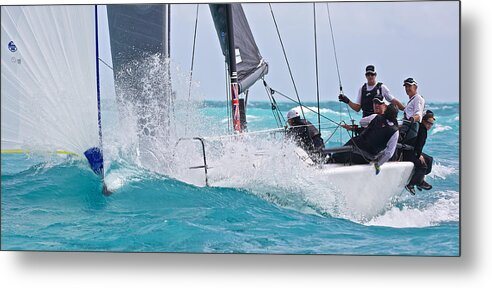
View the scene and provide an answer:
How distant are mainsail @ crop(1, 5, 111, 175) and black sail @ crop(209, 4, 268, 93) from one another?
0.58m

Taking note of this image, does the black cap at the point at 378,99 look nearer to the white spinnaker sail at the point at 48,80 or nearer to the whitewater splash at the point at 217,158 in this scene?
the whitewater splash at the point at 217,158

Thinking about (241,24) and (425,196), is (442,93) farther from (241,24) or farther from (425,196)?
(241,24)

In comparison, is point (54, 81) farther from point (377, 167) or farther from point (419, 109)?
point (419, 109)

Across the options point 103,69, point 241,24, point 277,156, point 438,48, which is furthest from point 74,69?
point 438,48

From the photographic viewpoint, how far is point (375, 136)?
340 centimetres

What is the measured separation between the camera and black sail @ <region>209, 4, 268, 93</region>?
3344 millimetres

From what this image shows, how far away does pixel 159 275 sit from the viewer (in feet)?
11.1

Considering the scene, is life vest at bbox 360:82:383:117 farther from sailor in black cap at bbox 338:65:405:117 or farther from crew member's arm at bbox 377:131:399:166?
crew member's arm at bbox 377:131:399:166

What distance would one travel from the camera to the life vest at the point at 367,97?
3.32 metres

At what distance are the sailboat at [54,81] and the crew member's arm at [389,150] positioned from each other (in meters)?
1.29

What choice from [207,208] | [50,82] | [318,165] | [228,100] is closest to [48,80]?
[50,82]

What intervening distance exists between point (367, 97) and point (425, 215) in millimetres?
588

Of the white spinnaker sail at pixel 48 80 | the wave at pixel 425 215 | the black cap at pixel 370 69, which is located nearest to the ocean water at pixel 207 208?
the wave at pixel 425 215

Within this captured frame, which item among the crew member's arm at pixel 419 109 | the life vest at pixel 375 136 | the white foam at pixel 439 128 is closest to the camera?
the white foam at pixel 439 128
